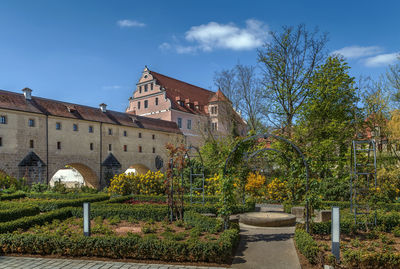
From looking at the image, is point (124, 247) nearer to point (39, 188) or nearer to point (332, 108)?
point (39, 188)

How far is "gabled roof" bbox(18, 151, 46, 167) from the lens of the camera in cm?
2490

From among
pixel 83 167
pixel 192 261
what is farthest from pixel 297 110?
pixel 83 167

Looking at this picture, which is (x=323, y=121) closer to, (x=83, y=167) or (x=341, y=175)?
(x=341, y=175)

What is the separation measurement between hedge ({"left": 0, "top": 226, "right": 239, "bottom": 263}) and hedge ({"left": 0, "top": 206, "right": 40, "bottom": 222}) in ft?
13.4

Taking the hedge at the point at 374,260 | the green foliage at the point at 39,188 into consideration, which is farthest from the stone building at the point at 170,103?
the hedge at the point at 374,260

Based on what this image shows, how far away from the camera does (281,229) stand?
10.9m

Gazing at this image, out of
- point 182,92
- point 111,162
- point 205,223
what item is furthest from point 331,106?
point 182,92

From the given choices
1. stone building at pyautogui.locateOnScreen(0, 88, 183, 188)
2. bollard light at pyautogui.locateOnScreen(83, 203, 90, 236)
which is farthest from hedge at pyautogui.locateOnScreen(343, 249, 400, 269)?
stone building at pyautogui.locateOnScreen(0, 88, 183, 188)

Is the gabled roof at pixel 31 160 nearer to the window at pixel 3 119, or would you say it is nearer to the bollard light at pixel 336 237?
the window at pixel 3 119

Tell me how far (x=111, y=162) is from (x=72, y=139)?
4.94 metres

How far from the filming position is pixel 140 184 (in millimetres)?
18266

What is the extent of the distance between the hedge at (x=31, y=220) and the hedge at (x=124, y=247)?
5.76 feet

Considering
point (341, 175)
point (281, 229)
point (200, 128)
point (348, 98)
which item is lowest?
point (281, 229)

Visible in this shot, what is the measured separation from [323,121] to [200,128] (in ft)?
40.1
